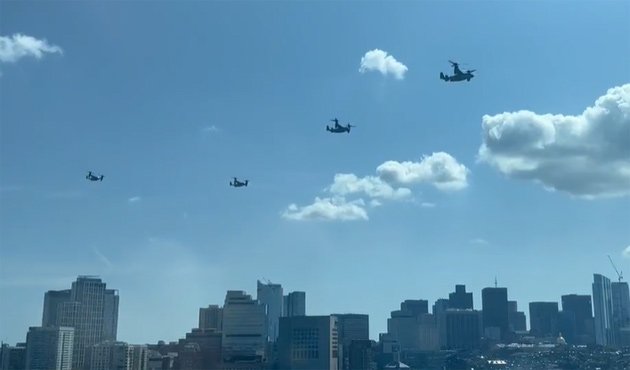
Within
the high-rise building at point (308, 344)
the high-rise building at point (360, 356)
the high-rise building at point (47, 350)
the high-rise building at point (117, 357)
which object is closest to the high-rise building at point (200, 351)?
the high-rise building at point (117, 357)

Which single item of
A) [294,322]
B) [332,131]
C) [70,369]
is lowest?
[70,369]

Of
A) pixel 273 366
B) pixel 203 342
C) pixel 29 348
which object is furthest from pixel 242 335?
pixel 29 348

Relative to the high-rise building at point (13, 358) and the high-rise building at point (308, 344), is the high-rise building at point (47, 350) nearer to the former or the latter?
the high-rise building at point (13, 358)

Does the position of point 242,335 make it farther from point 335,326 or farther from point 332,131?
point 332,131

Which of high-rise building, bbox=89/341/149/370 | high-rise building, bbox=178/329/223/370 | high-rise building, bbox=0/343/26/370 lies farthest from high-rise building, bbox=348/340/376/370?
high-rise building, bbox=0/343/26/370

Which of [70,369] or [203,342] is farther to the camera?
[203,342]

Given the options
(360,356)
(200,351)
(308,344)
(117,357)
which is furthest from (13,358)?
(360,356)

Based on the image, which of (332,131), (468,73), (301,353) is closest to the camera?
(468,73)

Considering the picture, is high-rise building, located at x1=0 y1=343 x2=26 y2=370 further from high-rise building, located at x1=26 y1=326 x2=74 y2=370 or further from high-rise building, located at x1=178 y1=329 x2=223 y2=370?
high-rise building, located at x1=178 y1=329 x2=223 y2=370
